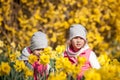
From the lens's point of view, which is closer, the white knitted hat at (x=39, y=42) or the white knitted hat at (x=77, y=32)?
the white knitted hat at (x=39, y=42)

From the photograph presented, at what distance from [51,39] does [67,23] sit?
1.23ft

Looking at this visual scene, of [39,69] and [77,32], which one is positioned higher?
[77,32]

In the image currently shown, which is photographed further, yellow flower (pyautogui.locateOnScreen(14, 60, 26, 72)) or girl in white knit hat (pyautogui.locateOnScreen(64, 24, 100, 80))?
girl in white knit hat (pyautogui.locateOnScreen(64, 24, 100, 80))

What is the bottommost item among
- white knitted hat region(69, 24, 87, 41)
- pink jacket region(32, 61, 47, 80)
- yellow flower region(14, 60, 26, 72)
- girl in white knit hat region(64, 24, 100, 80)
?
pink jacket region(32, 61, 47, 80)

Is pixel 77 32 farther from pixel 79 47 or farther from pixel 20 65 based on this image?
pixel 20 65

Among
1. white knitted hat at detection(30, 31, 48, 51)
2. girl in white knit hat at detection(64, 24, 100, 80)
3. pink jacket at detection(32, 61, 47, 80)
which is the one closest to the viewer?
pink jacket at detection(32, 61, 47, 80)

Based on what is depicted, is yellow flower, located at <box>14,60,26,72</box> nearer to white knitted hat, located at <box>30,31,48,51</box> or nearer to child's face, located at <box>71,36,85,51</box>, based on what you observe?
white knitted hat, located at <box>30,31,48,51</box>

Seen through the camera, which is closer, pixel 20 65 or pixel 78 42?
→ pixel 20 65

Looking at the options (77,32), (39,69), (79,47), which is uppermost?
(77,32)

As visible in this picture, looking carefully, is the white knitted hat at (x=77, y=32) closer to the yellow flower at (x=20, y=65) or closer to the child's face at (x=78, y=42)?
the child's face at (x=78, y=42)

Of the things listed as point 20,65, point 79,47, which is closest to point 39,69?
point 20,65

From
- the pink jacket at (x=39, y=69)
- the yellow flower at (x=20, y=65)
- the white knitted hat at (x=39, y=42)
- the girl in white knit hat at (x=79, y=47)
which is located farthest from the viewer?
the girl in white knit hat at (x=79, y=47)

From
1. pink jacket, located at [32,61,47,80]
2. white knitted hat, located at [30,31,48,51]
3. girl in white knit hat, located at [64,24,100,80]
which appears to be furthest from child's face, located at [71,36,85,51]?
pink jacket, located at [32,61,47,80]

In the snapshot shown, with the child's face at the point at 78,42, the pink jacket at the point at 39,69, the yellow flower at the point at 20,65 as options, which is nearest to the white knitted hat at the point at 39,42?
the child's face at the point at 78,42
